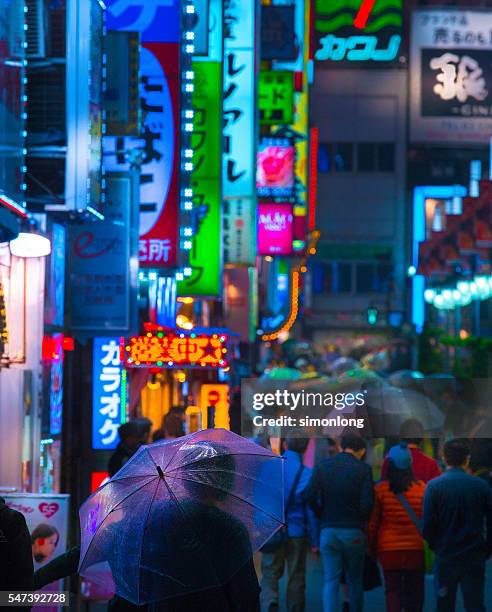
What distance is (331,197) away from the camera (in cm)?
6988

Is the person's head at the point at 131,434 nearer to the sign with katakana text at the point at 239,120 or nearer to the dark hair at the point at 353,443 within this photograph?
the dark hair at the point at 353,443

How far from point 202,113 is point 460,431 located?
10.3 metres

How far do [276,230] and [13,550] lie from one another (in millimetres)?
25332

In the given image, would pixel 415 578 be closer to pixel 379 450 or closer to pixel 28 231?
pixel 379 450

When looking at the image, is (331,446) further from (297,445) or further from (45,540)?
(45,540)

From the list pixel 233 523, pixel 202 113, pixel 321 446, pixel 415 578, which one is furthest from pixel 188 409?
pixel 233 523

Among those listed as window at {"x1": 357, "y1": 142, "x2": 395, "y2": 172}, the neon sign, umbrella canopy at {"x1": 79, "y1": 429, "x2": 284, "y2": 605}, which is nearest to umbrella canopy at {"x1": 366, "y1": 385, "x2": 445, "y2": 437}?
umbrella canopy at {"x1": 79, "y1": 429, "x2": 284, "y2": 605}

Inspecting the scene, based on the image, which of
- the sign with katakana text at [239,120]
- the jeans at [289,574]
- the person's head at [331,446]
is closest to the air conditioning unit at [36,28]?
the person's head at [331,446]

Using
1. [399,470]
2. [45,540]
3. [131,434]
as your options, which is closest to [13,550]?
[45,540]

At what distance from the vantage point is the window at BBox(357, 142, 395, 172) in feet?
229

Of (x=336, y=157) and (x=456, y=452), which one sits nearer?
(x=456, y=452)

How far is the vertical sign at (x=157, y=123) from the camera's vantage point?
546 inches

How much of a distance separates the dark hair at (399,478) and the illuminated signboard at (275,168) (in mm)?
20370

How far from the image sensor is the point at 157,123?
14078 millimetres
